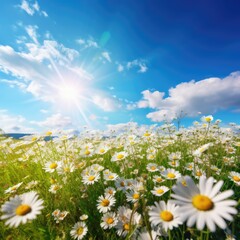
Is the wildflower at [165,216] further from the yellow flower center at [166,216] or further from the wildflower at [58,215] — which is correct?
the wildflower at [58,215]

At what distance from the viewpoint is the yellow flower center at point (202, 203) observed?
121 centimetres

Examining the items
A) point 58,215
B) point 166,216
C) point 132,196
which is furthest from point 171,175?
point 58,215

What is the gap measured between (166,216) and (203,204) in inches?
25.7

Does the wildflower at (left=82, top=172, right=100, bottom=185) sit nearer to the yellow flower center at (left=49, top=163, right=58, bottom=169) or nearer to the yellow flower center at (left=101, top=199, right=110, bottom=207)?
the yellow flower center at (left=101, top=199, right=110, bottom=207)

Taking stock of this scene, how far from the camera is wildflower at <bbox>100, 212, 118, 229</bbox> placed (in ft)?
7.70

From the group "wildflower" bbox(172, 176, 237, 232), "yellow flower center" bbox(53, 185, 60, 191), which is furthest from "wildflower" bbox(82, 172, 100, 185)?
"wildflower" bbox(172, 176, 237, 232)

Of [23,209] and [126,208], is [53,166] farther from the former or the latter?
[23,209]

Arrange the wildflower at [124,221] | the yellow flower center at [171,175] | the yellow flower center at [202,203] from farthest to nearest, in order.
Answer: the yellow flower center at [171,175] < the wildflower at [124,221] < the yellow flower center at [202,203]

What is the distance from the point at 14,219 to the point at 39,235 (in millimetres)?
1025

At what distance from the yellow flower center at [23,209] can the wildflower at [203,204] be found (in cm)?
119

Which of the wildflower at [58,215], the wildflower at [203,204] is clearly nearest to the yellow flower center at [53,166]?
the wildflower at [58,215]

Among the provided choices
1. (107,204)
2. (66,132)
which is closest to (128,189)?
(107,204)

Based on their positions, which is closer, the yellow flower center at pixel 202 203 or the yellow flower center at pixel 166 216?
the yellow flower center at pixel 202 203

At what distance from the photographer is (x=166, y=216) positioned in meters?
1.77
